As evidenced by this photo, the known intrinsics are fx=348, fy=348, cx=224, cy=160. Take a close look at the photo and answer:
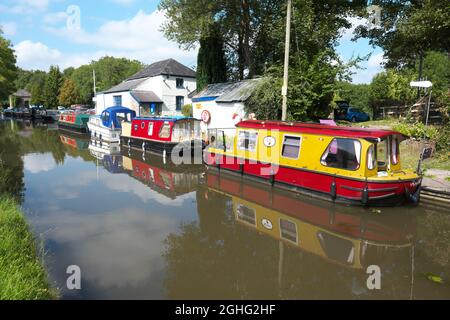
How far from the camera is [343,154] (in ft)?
34.0

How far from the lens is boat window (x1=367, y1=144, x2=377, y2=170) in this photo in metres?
9.80

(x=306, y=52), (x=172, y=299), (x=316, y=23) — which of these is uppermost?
(x=316, y=23)

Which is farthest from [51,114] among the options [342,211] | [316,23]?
[342,211]

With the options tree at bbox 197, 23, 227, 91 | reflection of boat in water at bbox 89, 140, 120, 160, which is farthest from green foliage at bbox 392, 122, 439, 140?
tree at bbox 197, 23, 227, 91

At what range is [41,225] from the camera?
9.12 meters

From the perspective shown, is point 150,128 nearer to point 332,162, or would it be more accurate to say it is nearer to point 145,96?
point 332,162

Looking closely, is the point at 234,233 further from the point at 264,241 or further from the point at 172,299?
the point at 172,299

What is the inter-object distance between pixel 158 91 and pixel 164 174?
890 inches

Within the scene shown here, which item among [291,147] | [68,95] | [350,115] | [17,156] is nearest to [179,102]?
[350,115]

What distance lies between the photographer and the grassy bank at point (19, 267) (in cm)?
471

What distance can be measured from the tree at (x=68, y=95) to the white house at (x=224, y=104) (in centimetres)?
4584

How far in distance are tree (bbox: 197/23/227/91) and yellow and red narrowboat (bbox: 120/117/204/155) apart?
9116 mm

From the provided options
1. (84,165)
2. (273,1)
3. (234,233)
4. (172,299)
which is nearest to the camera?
(172,299)

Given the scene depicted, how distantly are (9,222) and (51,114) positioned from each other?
46886 mm
